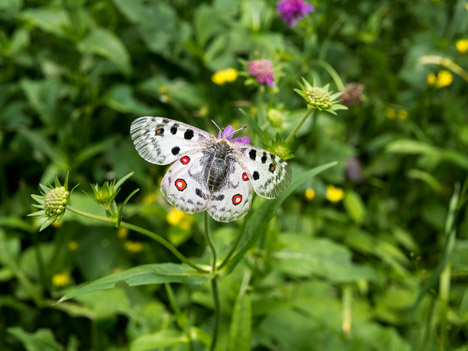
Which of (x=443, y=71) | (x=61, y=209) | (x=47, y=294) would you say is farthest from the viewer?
(x=443, y=71)

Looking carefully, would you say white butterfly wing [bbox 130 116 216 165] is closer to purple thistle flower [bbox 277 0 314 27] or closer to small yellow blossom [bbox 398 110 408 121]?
purple thistle flower [bbox 277 0 314 27]

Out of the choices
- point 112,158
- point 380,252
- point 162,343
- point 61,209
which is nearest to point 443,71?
point 380,252

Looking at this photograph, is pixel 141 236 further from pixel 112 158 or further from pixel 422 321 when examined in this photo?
pixel 422 321

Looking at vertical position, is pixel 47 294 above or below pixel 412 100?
below

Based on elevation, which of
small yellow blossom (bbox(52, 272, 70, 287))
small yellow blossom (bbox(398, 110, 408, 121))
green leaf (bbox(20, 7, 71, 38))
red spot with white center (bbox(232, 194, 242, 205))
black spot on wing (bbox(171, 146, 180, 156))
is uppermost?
black spot on wing (bbox(171, 146, 180, 156))

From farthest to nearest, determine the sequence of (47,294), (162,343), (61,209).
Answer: (47,294) → (162,343) → (61,209)

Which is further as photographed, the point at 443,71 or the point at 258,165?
the point at 443,71

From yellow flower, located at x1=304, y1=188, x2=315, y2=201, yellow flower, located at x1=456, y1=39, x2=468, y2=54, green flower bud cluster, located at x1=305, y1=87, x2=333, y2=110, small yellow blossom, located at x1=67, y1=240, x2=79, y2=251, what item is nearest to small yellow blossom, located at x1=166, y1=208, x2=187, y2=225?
small yellow blossom, located at x1=67, y1=240, x2=79, y2=251

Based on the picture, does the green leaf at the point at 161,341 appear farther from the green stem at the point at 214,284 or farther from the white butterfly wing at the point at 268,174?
the white butterfly wing at the point at 268,174
